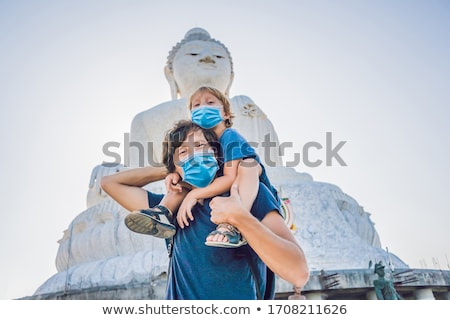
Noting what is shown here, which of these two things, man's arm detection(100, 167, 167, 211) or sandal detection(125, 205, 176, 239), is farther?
man's arm detection(100, 167, 167, 211)

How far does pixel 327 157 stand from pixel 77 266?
371 cm

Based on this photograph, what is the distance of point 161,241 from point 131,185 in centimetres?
361

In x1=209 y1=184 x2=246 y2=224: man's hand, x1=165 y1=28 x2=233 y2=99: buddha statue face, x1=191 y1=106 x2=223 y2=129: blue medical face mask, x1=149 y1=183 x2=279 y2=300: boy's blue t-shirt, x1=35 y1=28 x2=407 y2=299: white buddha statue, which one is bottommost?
x1=149 y1=183 x2=279 y2=300: boy's blue t-shirt

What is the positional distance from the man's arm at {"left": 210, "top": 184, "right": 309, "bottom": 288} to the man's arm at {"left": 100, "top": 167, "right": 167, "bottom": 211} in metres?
0.48

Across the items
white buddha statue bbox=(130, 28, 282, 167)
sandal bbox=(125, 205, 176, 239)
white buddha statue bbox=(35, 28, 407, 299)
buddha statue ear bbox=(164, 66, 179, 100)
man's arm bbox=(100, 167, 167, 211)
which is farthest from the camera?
buddha statue ear bbox=(164, 66, 179, 100)

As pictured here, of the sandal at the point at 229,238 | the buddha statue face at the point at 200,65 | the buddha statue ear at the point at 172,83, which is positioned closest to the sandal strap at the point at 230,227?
the sandal at the point at 229,238

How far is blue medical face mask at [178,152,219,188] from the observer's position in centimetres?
210

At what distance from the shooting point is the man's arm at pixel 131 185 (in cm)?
221

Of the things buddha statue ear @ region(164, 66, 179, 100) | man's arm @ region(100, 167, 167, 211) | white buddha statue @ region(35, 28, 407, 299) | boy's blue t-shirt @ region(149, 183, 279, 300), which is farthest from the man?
buddha statue ear @ region(164, 66, 179, 100)

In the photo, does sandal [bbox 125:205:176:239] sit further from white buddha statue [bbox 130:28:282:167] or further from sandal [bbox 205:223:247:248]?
white buddha statue [bbox 130:28:282:167]

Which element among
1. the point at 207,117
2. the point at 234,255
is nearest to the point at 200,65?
the point at 207,117

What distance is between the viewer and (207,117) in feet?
7.32

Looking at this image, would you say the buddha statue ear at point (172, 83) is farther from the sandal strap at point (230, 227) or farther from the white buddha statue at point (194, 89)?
the sandal strap at point (230, 227)
